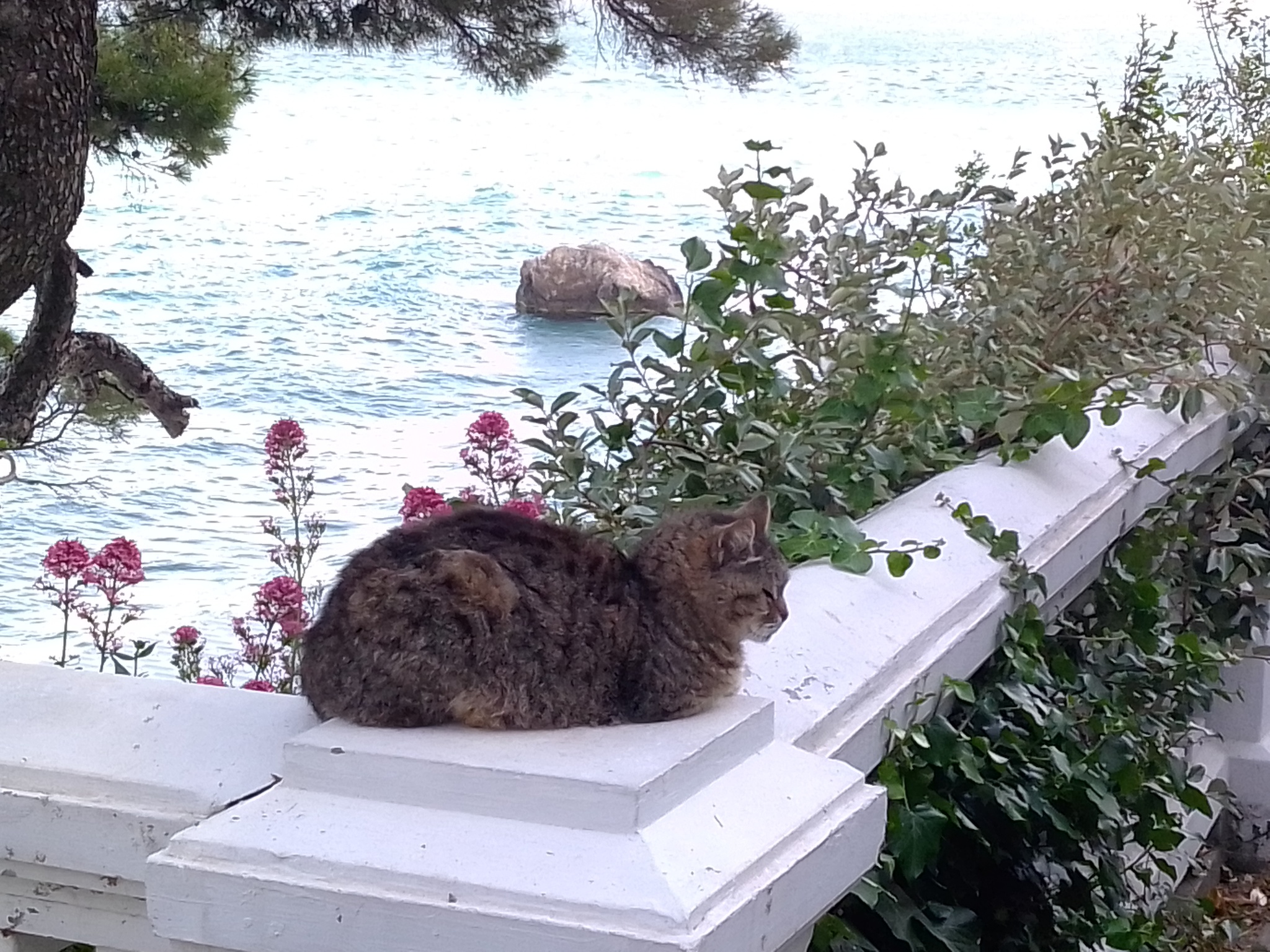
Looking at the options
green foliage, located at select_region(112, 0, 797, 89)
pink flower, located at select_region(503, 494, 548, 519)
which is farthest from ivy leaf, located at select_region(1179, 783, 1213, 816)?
green foliage, located at select_region(112, 0, 797, 89)

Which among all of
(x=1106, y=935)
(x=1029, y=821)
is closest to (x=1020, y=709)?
(x=1029, y=821)

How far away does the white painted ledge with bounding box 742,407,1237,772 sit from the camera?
1420 mm

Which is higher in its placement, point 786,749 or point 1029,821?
point 786,749

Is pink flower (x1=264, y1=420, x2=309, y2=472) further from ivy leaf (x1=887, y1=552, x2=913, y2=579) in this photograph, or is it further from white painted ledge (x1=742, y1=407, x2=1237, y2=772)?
ivy leaf (x1=887, y1=552, x2=913, y2=579)

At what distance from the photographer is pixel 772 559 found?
4.96 ft

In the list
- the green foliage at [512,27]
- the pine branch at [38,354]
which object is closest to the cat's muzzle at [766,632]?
the green foliage at [512,27]

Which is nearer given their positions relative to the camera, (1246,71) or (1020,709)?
(1020,709)

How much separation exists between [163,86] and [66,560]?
274 centimetres

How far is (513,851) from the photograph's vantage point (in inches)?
37.3

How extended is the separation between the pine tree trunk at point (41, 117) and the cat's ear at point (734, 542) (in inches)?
117

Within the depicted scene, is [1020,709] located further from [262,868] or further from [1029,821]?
[262,868]

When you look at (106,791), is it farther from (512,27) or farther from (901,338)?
(512,27)

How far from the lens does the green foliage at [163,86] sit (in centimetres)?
488

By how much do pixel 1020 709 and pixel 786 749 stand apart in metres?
0.79
